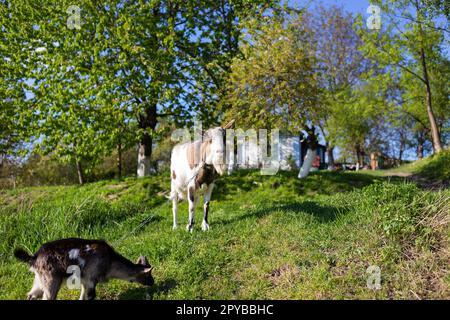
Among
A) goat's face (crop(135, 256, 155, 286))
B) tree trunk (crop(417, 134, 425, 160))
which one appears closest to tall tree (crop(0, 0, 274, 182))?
goat's face (crop(135, 256, 155, 286))

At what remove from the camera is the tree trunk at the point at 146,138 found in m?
19.3

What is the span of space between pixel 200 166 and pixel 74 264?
3982 mm

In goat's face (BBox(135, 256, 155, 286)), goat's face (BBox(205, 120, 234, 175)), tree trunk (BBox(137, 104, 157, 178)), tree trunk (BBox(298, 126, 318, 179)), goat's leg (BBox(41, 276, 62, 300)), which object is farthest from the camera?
tree trunk (BBox(137, 104, 157, 178))

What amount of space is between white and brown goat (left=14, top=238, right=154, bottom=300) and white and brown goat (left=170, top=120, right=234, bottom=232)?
3217 mm

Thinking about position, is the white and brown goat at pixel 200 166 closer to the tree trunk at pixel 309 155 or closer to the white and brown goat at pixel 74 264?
the white and brown goat at pixel 74 264

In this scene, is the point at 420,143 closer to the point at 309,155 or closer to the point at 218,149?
the point at 309,155

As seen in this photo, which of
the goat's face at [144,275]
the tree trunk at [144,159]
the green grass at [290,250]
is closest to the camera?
the green grass at [290,250]

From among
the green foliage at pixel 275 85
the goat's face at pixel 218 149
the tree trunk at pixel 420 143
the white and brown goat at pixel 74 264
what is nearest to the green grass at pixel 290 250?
the white and brown goat at pixel 74 264

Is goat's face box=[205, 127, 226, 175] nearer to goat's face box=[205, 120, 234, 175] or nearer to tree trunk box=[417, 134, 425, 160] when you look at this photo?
goat's face box=[205, 120, 234, 175]

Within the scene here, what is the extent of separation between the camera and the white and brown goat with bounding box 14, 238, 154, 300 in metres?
4.65

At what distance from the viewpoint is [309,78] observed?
49.6ft

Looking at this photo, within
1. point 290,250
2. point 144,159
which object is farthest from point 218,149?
point 144,159

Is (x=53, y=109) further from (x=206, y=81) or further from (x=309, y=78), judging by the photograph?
(x=309, y=78)

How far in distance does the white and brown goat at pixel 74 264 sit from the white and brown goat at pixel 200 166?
3217 millimetres
